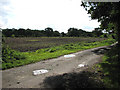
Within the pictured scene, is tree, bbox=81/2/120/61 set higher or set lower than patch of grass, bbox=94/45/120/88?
higher

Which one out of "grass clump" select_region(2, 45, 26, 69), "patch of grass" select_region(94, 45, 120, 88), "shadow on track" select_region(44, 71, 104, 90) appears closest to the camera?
"patch of grass" select_region(94, 45, 120, 88)

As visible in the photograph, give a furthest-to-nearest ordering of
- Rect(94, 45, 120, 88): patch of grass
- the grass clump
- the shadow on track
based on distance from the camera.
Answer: the grass clump < the shadow on track < Rect(94, 45, 120, 88): patch of grass

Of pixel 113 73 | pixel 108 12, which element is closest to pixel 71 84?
pixel 113 73

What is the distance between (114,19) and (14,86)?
7209 mm

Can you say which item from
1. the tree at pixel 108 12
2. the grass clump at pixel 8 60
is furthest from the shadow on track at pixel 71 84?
the grass clump at pixel 8 60

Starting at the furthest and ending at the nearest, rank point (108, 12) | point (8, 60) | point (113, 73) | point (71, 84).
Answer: point (8, 60) → point (108, 12) → point (71, 84) → point (113, 73)

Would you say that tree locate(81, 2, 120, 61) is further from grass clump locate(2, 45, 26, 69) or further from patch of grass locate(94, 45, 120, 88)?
grass clump locate(2, 45, 26, 69)

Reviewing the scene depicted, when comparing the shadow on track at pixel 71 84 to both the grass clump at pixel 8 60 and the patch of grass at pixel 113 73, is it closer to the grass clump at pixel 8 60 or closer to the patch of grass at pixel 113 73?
the patch of grass at pixel 113 73

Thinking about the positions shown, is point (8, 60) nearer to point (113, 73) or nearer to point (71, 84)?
point (71, 84)

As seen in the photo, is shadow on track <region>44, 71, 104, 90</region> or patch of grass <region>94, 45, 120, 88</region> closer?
patch of grass <region>94, 45, 120, 88</region>

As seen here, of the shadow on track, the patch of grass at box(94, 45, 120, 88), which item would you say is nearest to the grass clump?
the shadow on track

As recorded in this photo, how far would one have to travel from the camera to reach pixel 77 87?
15.6ft

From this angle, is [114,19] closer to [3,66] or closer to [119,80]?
[119,80]

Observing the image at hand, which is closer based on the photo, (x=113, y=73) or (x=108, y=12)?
(x=113, y=73)
